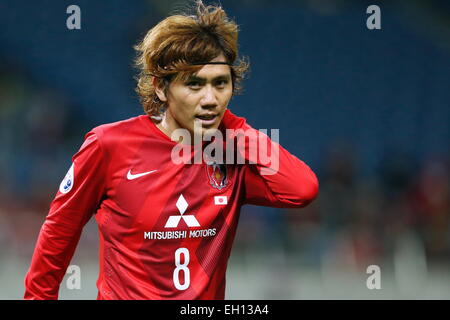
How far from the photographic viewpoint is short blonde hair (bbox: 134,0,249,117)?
306cm

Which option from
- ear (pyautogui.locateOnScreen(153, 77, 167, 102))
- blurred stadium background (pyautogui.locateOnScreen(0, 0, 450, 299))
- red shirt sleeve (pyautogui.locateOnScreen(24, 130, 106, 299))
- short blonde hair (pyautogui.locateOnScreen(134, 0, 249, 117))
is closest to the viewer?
red shirt sleeve (pyautogui.locateOnScreen(24, 130, 106, 299))

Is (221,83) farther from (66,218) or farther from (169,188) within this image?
(66,218)

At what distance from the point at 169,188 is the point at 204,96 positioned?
41 cm

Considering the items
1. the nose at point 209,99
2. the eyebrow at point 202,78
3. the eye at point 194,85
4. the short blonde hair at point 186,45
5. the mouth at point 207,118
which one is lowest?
the mouth at point 207,118

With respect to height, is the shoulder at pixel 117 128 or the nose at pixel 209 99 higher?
the nose at pixel 209 99

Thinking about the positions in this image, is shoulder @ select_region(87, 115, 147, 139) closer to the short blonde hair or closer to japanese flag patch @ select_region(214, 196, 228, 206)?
the short blonde hair

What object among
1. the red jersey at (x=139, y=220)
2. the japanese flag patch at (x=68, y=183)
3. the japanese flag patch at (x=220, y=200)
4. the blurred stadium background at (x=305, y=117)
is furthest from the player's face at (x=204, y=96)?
the blurred stadium background at (x=305, y=117)

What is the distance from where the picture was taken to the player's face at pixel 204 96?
303 cm

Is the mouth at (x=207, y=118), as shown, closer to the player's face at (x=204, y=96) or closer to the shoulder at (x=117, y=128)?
the player's face at (x=204, y=96)

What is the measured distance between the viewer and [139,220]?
9.75 ft

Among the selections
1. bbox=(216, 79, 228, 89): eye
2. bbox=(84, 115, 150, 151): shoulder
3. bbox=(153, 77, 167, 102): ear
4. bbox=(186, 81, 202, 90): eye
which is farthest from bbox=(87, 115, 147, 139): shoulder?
bbox=(216, 79, 228, 89): eye

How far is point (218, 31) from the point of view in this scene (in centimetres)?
314
